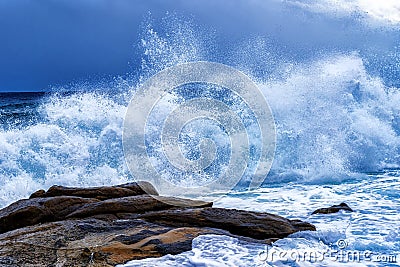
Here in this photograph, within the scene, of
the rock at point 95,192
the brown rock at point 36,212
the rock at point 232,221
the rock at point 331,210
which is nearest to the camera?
the rock at point 232,221

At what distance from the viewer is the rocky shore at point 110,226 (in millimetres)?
3332

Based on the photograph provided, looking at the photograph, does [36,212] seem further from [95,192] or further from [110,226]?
[110,226]

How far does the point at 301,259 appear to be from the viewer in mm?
3670

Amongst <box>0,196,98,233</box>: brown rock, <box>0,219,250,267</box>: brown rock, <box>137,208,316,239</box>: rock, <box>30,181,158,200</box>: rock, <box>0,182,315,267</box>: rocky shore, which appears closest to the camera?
<box>0,219,250,267</box>: brown rock

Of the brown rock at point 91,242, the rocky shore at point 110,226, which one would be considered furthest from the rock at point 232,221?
the brown rock at point 91,242

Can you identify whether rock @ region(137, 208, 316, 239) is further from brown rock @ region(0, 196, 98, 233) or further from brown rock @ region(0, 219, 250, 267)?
brown rock @ region(0, 196, 98, 233)

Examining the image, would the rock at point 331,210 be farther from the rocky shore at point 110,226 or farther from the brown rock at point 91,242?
the brown rock at point 91,242

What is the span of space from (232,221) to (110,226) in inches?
46.5

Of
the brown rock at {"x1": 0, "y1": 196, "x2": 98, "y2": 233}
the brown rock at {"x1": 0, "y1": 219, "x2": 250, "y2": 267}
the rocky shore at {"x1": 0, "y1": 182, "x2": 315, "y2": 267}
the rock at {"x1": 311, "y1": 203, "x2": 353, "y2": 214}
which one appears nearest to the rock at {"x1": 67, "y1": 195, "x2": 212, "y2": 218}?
the rocky shore at {"x1": 0, "y1": 182, "x2": 315, "y2": 267}

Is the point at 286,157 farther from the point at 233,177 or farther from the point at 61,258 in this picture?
the point at 61,258

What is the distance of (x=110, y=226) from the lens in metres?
4.06

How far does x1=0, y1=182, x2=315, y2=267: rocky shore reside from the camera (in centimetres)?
333

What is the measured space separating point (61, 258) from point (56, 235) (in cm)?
54

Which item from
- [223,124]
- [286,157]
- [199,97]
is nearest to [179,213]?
[286,157]
